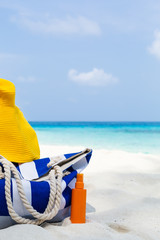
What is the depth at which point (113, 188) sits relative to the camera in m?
2.81

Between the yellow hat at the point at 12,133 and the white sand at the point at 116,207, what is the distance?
1.80ft

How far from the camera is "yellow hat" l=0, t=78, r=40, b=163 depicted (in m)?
2.01

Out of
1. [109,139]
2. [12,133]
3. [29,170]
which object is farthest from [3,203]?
[109,139]

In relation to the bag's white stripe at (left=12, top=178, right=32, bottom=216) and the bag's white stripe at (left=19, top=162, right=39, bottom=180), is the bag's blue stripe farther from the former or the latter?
the bag's white stripe at (left=19, top=162, right=39, bottom=180)

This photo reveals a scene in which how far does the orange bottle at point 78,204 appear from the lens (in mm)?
1737

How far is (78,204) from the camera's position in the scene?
5.74 ft

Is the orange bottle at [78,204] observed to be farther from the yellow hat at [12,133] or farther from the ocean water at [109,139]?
the ocean water at [109,139]

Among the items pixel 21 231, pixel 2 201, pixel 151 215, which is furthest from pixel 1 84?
pixel 151 215

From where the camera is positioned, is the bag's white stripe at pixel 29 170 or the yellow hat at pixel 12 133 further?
the yellow hat at pixel 12 133

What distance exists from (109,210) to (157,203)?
439 mm

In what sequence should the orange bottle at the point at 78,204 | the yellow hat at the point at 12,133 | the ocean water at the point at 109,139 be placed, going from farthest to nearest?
the ocean water at the point at 109,139 < the yellow hat at the point at 12,133 < the orange bottle at the point at 78,204

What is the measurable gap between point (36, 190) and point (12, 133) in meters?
0.54

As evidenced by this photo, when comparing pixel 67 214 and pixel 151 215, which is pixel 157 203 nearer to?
pixel 151 215

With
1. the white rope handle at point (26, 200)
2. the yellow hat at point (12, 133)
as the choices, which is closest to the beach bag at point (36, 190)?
the white rope handle at point (26, 200)
